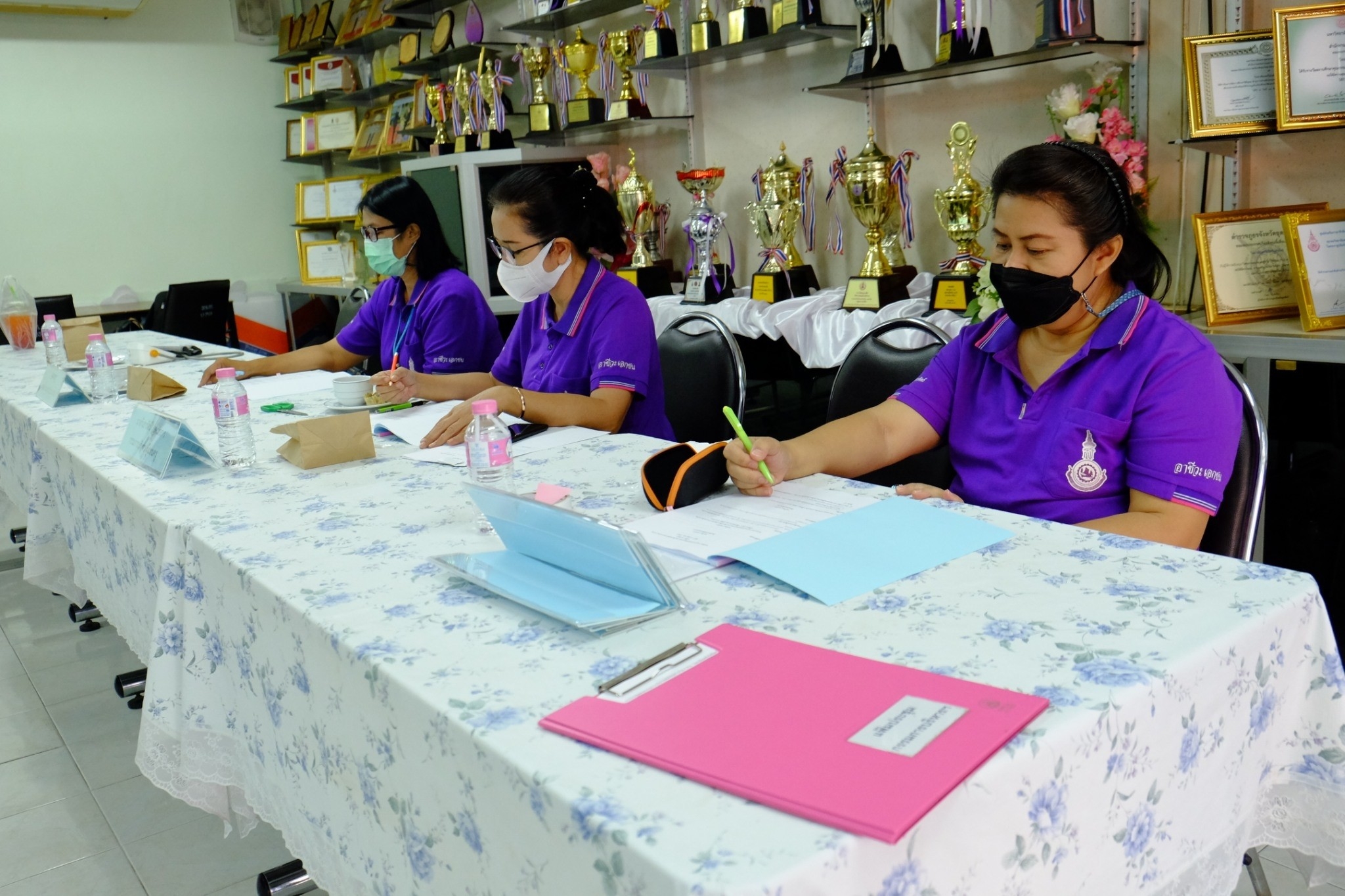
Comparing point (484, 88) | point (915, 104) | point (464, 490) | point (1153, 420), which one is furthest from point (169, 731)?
point (484, 88)

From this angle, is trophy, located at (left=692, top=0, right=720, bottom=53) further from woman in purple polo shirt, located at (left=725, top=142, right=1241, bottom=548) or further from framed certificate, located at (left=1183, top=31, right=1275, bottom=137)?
woman in purple polo shirt, located at (left=725, top=142, right=1241, bottom=548)

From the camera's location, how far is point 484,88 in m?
4.66

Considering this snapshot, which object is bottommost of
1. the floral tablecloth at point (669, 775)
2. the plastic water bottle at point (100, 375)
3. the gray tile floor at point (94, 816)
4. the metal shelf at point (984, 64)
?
the gray tile floor at point (94, 816)

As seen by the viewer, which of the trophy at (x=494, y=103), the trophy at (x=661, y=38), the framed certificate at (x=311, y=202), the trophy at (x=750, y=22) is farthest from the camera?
the framed certificate at (x=311, y=202)

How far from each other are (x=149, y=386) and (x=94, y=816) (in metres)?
0.98

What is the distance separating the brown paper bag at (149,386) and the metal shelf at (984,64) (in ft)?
6.66

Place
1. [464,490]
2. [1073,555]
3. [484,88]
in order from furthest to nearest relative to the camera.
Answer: [484,88] < [464,490] < [1073,555]

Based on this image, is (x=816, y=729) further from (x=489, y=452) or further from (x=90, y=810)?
(x=90, y=810)

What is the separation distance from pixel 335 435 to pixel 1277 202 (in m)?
2.28

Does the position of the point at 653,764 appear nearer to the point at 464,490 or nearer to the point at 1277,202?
the point at 464,490

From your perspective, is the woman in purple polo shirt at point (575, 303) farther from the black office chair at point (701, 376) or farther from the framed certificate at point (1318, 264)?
the framed certificate at point (1318, 264)

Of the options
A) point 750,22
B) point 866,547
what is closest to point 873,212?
point 750,22

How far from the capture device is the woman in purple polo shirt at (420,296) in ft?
8.74

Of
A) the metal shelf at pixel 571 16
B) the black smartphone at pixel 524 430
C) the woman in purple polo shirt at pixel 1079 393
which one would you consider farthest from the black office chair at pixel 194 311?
the woman in purple polo shirt at pixel 1079 393
